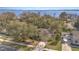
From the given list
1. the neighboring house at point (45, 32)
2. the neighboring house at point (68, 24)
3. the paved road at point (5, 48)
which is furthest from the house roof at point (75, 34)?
the paved road at point (5, 48)

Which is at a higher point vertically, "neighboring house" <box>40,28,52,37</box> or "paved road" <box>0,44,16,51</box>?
"neighboring house" <box>40,28,52,37</box>

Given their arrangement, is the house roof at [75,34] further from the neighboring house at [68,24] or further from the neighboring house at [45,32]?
the neighboring house at [45,32]

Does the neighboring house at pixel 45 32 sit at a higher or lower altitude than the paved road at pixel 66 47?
higher

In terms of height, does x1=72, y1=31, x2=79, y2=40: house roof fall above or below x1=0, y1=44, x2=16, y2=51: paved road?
above

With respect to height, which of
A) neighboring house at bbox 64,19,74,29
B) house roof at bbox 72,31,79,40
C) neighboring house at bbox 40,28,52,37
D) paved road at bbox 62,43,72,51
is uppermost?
neighboring house at bbox 64,19,74,29

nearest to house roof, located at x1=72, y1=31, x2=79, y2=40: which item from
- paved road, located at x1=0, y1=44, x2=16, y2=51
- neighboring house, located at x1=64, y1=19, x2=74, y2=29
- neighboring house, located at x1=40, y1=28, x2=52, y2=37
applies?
neighboring house, located at x1=64, y1=19, x2=74, y2=29

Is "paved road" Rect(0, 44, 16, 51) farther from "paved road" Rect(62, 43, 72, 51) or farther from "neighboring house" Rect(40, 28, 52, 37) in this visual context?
"paved road" Rect(62, 43, 72, 51)

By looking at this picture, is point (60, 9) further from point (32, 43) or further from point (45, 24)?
point (32, 43)

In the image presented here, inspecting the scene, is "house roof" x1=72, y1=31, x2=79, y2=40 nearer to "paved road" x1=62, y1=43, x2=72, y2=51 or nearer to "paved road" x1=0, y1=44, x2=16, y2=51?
"paved road" x1=62, y1=43, x2=72, y2=51

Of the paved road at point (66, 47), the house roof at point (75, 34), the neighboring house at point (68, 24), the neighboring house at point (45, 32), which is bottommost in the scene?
the paved road at point (66, 47)

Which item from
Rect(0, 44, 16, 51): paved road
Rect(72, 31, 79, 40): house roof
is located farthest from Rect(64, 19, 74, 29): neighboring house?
Rect(0, 44, 16, 51): paved road

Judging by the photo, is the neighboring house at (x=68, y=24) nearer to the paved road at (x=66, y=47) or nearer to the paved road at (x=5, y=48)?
the paved road at (x=66, y=47)
